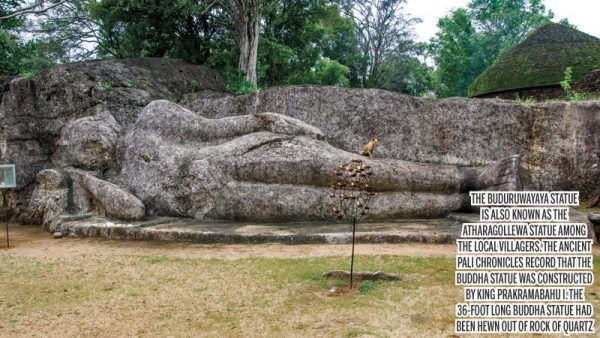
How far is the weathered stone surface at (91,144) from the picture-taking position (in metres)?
8.73

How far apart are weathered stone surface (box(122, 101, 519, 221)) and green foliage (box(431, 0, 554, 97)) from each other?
77.9ft

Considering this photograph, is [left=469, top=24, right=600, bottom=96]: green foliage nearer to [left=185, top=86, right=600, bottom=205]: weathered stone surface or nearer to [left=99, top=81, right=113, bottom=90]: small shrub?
[left=185, top=86, right=600, bottom=205]: weathered stone surface

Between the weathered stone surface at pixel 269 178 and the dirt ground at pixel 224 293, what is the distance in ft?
4.79

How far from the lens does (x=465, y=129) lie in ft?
29.2

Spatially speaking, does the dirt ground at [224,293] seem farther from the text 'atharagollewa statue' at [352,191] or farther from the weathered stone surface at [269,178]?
the weathered stone surface at [269,178]

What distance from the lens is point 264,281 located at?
471 centimetres

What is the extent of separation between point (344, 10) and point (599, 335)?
1309 inches

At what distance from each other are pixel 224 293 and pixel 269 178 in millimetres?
3566

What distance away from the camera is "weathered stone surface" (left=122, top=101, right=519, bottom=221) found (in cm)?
771

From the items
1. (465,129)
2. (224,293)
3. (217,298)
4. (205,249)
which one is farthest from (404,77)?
(217,298)

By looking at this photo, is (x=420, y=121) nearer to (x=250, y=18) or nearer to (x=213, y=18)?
(x=250, y=18)

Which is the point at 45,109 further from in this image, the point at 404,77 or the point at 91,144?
the point at 404,77

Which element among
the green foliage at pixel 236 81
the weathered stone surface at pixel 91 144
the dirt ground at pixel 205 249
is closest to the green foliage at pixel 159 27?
the green foliage at pixel 236 81

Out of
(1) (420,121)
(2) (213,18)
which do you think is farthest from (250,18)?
(1) (420,121)
